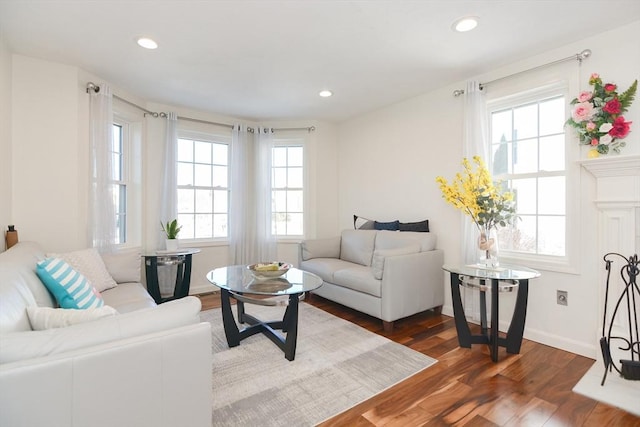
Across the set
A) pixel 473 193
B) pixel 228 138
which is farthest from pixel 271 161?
pixel 473 193

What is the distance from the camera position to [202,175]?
175 inches

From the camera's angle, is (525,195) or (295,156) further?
(295,156)

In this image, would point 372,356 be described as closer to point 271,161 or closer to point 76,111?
point 271,161

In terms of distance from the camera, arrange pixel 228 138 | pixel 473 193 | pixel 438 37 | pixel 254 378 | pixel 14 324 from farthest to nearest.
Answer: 1. pixel 228 138
2. pixel 473 193
3. pixel 438 37
4. pixel 254 378
5. pixel 14 324

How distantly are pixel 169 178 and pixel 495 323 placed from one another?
3904 mm

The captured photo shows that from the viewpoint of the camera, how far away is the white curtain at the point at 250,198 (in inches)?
175

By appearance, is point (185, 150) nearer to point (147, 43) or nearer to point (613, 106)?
point (147, 43)

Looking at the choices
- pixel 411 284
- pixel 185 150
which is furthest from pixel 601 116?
pixel 185 150

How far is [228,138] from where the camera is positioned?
15.1 feet

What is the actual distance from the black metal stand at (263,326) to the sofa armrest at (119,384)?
1.10 m

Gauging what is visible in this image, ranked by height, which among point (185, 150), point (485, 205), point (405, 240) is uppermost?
point (185, 150)

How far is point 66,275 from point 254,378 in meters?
1.35

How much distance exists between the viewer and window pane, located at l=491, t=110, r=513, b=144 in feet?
9.98

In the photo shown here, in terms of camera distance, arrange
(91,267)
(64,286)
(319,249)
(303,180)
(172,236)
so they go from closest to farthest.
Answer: (64,286), (91,267), (172,236), (319,249), (303,180)
